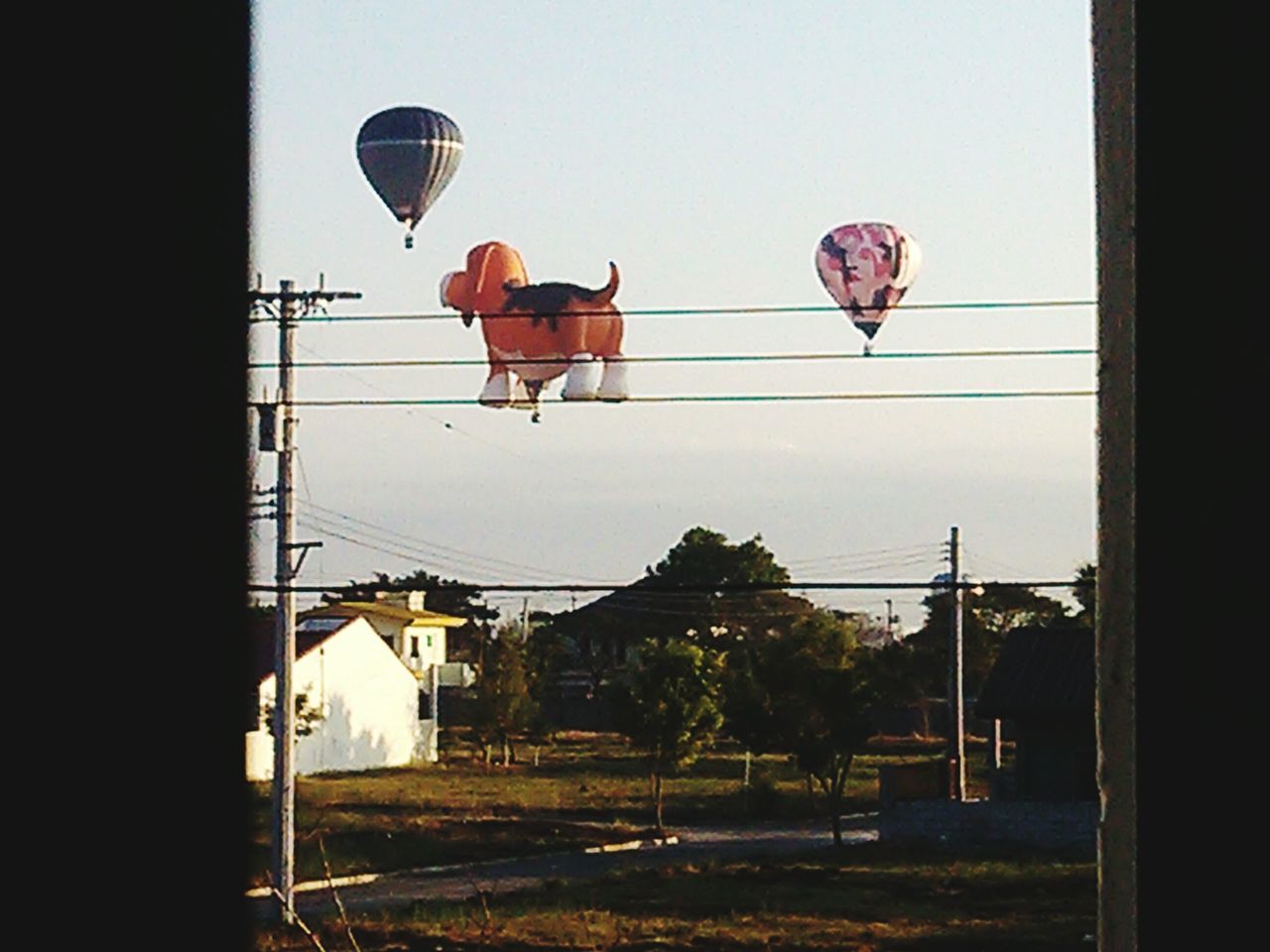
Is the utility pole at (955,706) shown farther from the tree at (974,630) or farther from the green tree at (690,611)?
the green tree at (690,611)

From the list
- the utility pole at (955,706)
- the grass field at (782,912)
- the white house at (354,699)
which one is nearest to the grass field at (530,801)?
the white house at (354,699)

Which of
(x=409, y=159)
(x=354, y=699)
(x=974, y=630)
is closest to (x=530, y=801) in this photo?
(x=354, y=699)

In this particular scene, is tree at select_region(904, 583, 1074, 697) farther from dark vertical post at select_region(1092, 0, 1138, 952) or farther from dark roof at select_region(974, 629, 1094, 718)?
dark vertical post at select_region(1092, 0, 1138, 952)

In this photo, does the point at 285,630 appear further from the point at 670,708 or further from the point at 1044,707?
the point at 670,708

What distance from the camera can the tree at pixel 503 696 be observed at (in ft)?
136

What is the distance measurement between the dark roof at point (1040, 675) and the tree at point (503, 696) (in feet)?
45.1

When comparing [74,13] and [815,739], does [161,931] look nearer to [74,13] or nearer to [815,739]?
[74,13]

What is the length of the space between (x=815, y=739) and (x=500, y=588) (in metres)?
24.0

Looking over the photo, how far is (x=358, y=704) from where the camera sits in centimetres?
4181

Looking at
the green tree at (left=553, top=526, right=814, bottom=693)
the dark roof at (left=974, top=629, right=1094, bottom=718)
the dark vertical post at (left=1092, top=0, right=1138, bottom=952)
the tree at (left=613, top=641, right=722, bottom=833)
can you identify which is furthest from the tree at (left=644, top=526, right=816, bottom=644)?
the dark vertical post at (left=1092, top=0, right=1138, bottom=952)

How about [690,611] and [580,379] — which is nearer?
[580,379]

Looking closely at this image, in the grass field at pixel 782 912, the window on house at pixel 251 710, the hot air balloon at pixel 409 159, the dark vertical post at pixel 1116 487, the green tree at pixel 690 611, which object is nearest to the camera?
the window on house at pixel 251 710

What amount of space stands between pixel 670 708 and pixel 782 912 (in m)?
15.8
